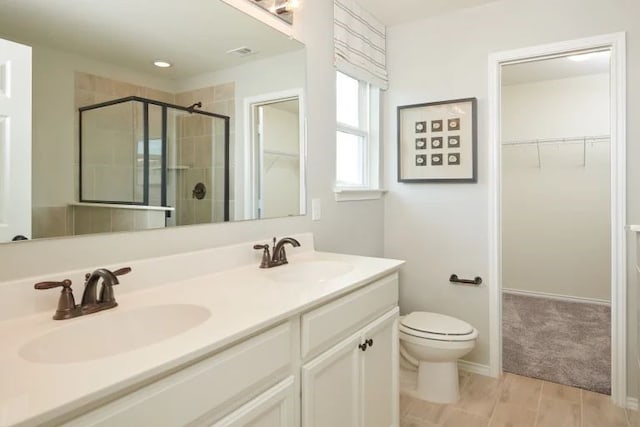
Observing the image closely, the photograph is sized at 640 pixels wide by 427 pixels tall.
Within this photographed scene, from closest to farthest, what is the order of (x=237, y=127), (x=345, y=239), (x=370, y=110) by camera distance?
(x=237, y=127) < (x=345, y=239) < (x=370, y=110)

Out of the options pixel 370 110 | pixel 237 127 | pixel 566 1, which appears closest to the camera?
pixel 237 127

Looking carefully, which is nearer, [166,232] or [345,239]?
[166,232]

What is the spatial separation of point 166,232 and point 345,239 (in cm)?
129

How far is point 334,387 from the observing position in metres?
1.38

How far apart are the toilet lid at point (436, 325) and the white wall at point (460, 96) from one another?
1.18 feet

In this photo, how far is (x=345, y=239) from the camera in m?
2.51

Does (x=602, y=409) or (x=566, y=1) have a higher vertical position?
(x=566, y=1)

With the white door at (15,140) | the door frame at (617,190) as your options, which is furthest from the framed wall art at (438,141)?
the white door at (15,140)

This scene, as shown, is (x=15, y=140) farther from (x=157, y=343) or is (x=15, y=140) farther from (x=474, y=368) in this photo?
(x=474, y=368)

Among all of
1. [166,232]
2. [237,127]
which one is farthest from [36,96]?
[237,127]

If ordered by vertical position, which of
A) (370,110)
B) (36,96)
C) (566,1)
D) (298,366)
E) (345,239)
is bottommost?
(298,366)

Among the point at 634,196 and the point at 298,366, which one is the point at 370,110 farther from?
the point at 298,366

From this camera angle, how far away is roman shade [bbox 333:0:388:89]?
2363 millimetres

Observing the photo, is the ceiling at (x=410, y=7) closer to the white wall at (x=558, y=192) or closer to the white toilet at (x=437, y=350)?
the white toilet at (x=437, y=350)
